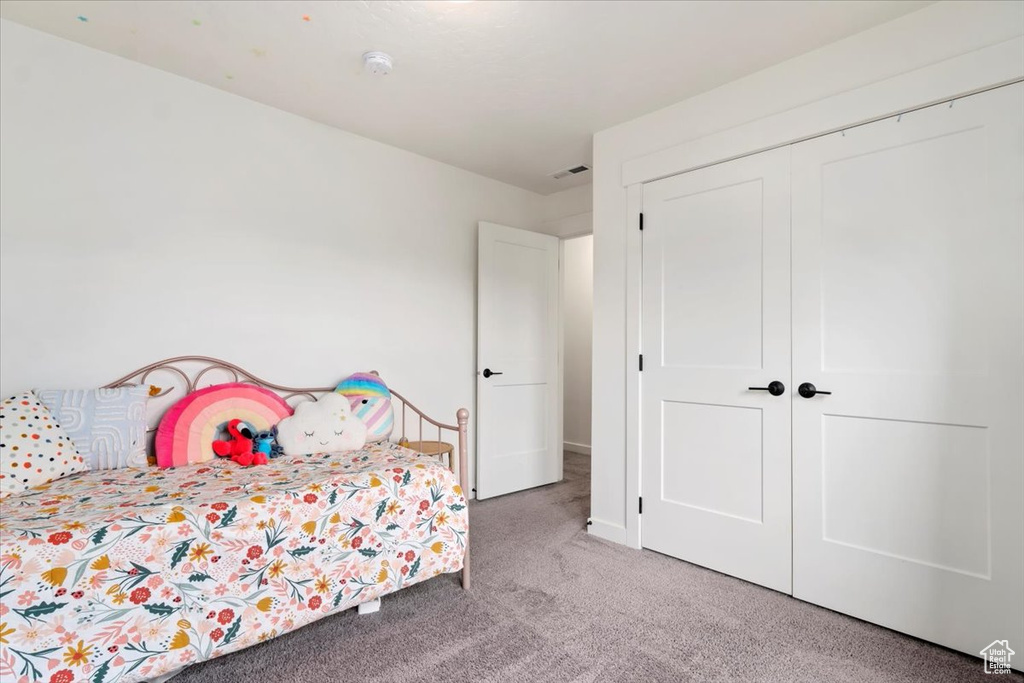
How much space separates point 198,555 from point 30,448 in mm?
858

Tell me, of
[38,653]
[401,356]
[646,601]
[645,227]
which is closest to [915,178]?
[645,227]

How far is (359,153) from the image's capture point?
307cm

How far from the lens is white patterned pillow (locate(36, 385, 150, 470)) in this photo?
200 cm

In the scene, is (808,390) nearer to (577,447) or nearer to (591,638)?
(591,638)

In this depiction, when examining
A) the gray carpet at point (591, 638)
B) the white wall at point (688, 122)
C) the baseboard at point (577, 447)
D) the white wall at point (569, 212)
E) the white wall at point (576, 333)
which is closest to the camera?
the gray carpet at point (591, 638)

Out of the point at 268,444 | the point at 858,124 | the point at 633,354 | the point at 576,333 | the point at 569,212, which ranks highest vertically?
the point at 569,212

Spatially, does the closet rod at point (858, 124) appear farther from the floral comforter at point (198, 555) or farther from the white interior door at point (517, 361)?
the floral comforter at point (198, 555)

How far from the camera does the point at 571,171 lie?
3.60 metres

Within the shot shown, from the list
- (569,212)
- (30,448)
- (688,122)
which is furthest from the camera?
(569,212)

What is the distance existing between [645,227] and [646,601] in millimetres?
1855

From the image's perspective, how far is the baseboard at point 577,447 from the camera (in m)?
5.12

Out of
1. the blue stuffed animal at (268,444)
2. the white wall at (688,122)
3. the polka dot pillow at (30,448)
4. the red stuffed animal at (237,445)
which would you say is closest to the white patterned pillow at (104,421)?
the polka dot pillow at (30,448)

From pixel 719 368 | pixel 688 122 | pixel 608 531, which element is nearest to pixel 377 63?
pixel 688 122

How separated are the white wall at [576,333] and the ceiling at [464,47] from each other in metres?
2.51
